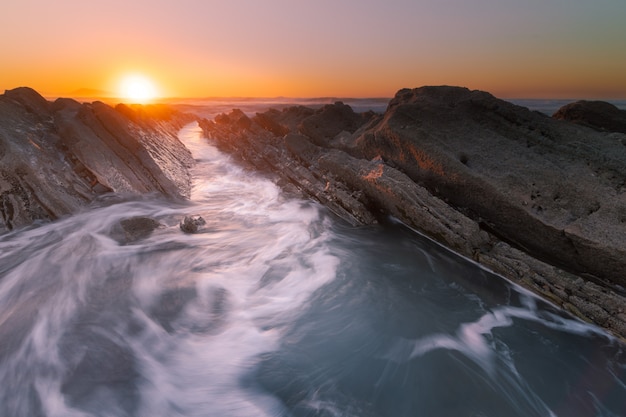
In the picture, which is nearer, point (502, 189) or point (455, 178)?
point (502, 189)

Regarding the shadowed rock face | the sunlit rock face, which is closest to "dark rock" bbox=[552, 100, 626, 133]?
the shadowed rock face

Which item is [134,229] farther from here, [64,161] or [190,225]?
[64,161]

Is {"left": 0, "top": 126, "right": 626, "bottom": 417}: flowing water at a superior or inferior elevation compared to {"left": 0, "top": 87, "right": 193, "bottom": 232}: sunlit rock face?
inferior

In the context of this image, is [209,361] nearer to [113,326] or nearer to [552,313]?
[113,326]

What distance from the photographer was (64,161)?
11.0 meters

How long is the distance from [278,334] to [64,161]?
11074 millimetres

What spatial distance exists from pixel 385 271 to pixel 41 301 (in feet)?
26.5

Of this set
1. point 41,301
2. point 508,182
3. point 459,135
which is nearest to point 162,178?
point 41,301

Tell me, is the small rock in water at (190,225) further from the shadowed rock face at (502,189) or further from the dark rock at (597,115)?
the dark rock at (597,115)

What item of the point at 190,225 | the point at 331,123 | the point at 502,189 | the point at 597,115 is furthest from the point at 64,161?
the point at 597,115

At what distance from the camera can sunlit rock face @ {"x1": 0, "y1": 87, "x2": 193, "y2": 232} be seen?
9.00 meters

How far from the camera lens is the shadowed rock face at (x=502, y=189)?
236 inches

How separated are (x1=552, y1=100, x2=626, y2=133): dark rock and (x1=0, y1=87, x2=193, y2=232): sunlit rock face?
16784 mm

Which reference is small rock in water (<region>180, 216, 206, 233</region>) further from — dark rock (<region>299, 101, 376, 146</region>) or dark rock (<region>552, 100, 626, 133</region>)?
dark rock (<region>552, 100, 626, 133</region>)
